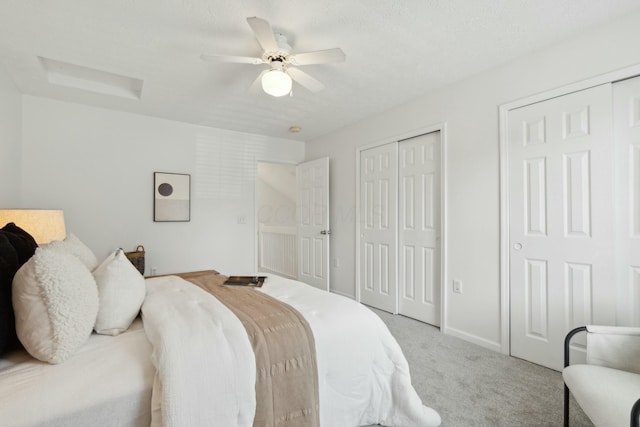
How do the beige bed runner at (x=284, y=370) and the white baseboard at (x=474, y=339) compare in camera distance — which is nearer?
the beige bed runner at (x=284, y=370)

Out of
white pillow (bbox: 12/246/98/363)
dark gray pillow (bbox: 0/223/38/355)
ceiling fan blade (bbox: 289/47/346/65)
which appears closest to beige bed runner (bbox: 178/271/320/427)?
white pillow (bbox: 12/246/98/363)

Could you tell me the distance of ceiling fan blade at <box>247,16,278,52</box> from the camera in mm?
1575

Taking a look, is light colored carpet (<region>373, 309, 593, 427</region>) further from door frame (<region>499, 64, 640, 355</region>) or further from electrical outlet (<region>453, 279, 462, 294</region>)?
electrical outlet (<region>453, 279, 462, 294</region>)

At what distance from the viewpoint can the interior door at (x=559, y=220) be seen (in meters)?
1.91

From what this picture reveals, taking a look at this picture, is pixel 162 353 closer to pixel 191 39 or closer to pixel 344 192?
pixel 191 39

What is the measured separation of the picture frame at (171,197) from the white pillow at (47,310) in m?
2.75

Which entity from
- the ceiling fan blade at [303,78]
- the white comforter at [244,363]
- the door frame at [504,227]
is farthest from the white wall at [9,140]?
the door frame at [504,227]

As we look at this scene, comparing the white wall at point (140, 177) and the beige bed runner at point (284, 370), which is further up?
the white wall at point (140, 177)

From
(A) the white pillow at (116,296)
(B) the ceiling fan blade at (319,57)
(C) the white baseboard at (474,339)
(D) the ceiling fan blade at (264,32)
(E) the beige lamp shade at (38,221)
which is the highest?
(D) the ceiling fan blade at (264,32)

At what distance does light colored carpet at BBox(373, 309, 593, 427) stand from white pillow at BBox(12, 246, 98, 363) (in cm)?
180

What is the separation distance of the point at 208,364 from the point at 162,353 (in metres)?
0.17

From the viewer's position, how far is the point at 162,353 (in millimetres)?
1030

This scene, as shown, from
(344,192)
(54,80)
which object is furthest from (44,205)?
(344,192)

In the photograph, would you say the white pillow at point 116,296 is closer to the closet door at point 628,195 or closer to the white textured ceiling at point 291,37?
the white textured ceiling at point 291,37
